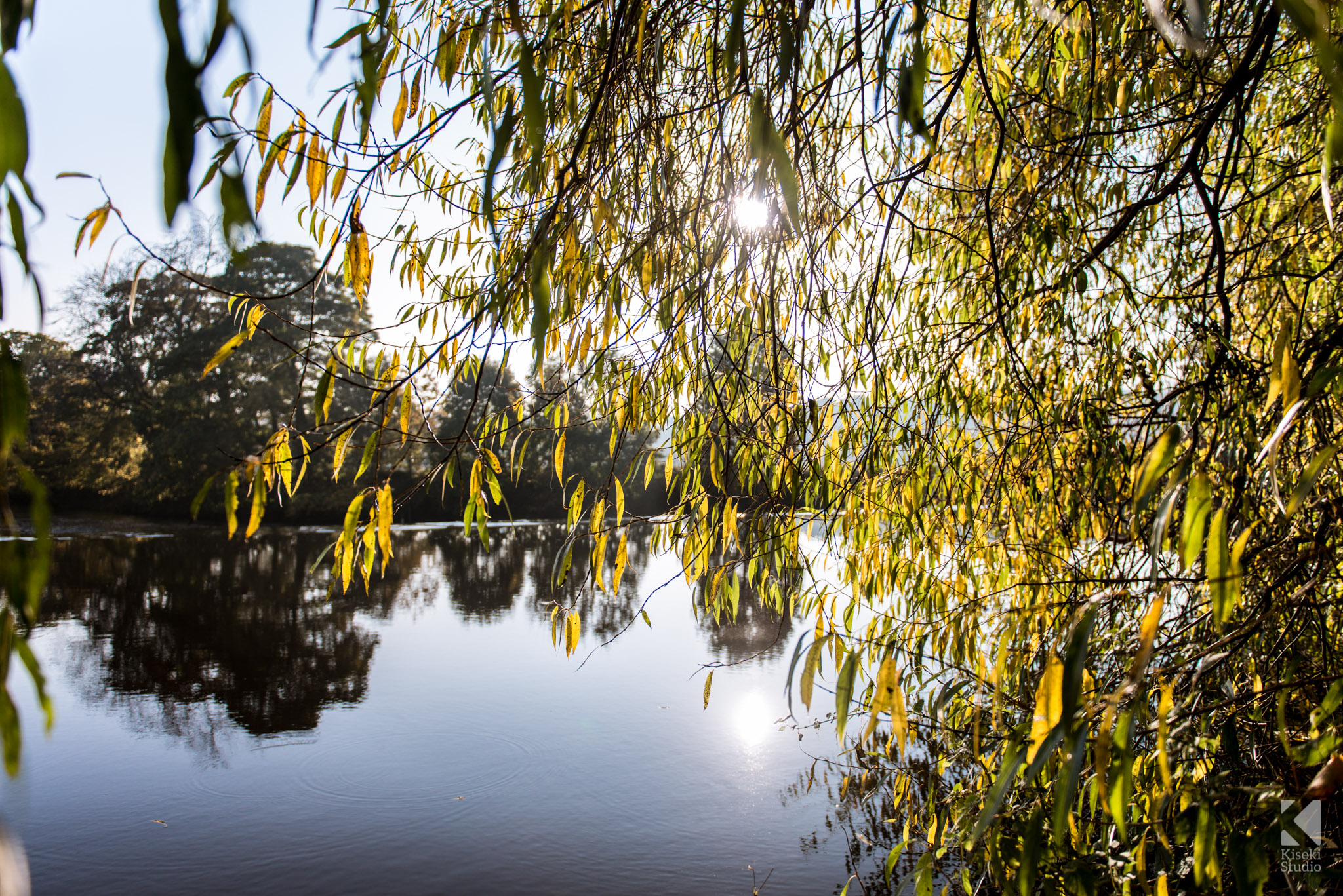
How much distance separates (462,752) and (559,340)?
10.9ft

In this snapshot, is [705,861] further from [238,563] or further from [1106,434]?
[238,563]

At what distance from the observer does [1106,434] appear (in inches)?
73.0

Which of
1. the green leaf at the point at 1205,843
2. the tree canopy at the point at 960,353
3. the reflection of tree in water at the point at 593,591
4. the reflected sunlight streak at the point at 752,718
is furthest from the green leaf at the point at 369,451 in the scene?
the reflected sunlight streak at the point at 752,718

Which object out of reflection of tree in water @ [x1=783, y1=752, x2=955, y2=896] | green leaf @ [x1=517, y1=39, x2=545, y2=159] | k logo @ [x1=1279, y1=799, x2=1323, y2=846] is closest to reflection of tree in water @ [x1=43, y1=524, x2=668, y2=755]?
reflection of tree in water @ [x1=783, y1=752, x2=955, y2=896]

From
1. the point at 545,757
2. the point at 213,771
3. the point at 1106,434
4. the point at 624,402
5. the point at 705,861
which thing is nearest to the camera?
the point at 624,402

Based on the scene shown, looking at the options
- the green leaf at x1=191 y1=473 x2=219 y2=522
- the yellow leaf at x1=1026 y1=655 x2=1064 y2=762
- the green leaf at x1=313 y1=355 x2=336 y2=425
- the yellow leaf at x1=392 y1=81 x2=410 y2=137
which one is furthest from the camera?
the yellow leaf at x1=392 y1=81 x2=410 y2=137

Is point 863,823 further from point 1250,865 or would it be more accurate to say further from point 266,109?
point 266,109

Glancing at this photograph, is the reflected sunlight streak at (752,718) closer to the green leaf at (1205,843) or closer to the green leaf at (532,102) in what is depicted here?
the green leaf at (1205,843)

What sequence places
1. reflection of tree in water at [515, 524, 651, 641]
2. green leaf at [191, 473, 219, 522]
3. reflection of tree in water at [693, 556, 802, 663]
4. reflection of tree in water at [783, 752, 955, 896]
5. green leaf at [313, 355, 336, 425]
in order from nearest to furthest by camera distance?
green leaf at [191, 473, 219, 522], green leaf at [313, 355, 336, 425], reflection of tree in water at [783, 752, 955, 896], reflection of tree in water at [693, 556, 802, 663], reflection of tree in water at [515, 524, 651, 641]

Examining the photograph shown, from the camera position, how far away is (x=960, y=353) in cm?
163

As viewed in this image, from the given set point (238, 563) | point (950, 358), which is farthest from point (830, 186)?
point (238, 563)

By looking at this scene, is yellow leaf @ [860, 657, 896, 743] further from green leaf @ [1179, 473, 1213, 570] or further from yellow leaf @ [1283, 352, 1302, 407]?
yellow leaf @ [1283, 352, 1302, 407]

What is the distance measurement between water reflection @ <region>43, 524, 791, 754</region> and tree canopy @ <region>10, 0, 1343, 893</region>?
33.9 inches
